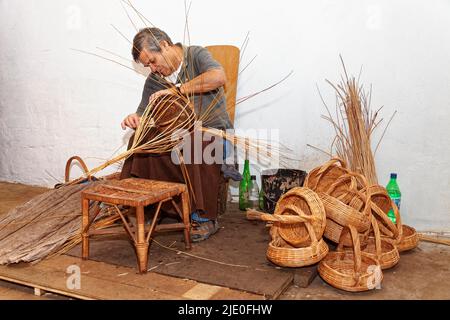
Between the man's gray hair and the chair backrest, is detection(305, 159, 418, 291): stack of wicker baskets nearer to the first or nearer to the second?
the chair backrest

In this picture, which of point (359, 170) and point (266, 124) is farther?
point (266, 124)

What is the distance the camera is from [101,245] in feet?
9.00

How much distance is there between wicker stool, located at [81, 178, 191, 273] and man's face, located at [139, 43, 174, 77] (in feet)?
2.30

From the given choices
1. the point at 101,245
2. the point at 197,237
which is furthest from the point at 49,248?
the point at 197,237

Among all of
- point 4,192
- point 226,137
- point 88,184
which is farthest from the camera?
point 4,192

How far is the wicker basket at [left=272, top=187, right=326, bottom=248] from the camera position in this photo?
2316mm

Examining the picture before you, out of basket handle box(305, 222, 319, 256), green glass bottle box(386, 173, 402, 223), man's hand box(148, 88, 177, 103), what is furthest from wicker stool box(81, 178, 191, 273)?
green glass bottle box(386, 173, 402, 223)

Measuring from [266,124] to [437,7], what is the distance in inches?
51.1

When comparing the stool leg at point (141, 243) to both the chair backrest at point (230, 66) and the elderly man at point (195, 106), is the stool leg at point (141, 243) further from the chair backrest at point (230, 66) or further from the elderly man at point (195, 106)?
the chair backrest at point (230, 66)

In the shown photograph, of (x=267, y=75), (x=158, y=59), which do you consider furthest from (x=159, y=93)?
(x=267, y=75)

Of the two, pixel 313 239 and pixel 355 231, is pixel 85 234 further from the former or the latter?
pixel 355 231

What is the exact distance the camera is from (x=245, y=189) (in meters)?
3.40

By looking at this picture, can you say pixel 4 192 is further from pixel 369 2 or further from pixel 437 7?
pixel 437 7
